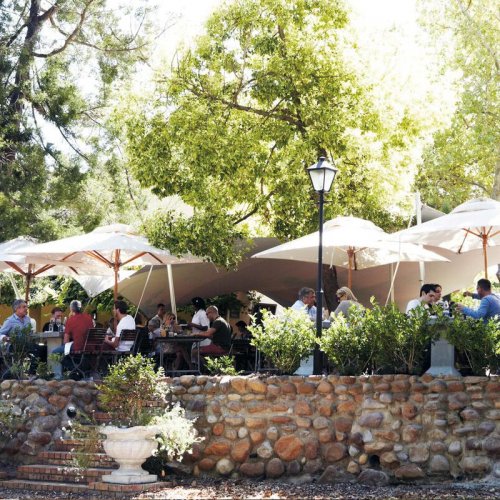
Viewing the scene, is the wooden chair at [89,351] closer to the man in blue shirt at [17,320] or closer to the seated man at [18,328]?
the seated man at [18,328]

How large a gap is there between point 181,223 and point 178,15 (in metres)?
8.18

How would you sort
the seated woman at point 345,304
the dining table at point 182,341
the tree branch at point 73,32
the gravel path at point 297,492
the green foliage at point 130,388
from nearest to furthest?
the gravel path at point 297,492
the green foliage at point 130,388
the seated woman at point 345,304
the dining table at point 182,341
the tree branch at point 73,32

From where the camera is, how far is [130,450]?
10523 millimetres

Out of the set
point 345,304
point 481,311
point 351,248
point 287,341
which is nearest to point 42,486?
point 287,341

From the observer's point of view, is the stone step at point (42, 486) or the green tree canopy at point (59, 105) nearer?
the stone step at point (42, 486)

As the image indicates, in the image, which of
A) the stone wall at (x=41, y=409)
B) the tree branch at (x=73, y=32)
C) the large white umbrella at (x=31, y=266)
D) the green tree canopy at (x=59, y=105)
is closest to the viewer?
the stone wall at (x=41, y=409)

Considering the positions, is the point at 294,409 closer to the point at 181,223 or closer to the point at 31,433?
the point at 31,433

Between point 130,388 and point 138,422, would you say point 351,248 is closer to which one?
point 130,388

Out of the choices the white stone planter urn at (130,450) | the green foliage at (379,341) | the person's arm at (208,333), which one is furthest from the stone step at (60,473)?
the green foliage at (379,341)

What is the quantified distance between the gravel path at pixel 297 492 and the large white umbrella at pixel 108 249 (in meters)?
4.39

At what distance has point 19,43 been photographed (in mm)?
21234

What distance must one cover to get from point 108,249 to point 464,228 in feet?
17.2

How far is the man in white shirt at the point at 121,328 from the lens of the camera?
13156mm

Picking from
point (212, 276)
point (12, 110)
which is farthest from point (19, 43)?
point (212, 276)
